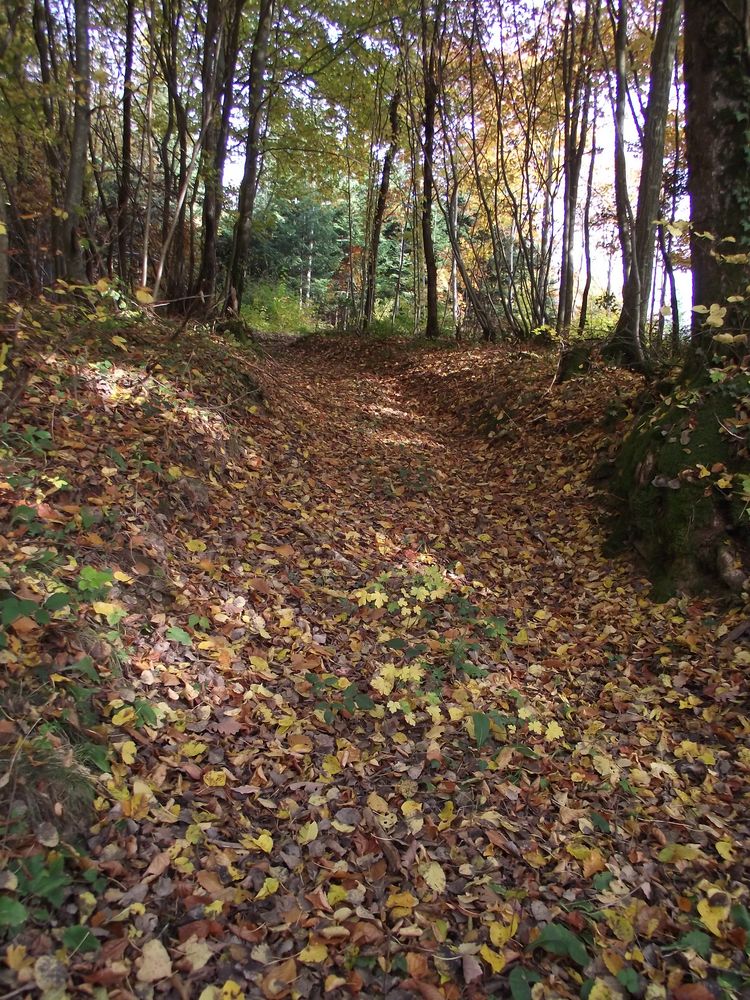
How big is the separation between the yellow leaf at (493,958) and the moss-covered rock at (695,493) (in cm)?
303

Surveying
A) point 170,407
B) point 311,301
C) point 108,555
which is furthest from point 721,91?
point 311,301

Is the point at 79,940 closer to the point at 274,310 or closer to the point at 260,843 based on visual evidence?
the point at 260,843

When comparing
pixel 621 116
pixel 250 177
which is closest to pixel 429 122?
pixel 250 177

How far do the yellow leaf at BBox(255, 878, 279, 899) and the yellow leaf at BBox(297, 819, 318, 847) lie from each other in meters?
0.25

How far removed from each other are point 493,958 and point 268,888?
945mm

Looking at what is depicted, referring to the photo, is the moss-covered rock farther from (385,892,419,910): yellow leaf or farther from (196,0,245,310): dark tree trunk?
(196,0,245,310): dark tree trunk

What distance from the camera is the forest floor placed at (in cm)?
221

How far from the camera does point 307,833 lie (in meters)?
2.73

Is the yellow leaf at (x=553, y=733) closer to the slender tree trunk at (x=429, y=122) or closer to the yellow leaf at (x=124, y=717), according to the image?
the yellow leaf at (x=124, y=717)

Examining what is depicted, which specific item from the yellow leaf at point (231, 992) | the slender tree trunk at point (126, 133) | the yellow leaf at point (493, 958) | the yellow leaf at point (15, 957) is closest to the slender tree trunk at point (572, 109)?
the slender tree trunk at point (126, 133)

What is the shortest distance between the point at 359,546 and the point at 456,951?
3.42m

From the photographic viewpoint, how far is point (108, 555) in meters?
3.76

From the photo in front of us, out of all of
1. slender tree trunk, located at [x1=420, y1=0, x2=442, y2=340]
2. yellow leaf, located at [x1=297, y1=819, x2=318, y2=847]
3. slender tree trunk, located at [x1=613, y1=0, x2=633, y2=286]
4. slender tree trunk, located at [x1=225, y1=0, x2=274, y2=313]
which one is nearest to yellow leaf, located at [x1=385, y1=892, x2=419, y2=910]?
yellow leaf, located at [x1=297, y1=819, x2=318, y2=847]

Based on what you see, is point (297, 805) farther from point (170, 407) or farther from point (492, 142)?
point (492, 142)
